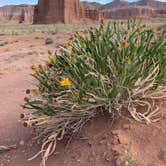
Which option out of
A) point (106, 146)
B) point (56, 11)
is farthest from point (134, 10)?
point (106, 146)

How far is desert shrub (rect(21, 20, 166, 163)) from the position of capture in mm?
3428

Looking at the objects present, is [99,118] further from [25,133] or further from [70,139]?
[25,133]

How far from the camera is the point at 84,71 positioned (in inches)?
138

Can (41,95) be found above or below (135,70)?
below

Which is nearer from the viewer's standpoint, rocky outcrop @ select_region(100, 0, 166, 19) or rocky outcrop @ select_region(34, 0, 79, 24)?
rocky outcrop @ select_region(34, 0, 79, 24)

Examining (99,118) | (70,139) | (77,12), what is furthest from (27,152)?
(77,12)

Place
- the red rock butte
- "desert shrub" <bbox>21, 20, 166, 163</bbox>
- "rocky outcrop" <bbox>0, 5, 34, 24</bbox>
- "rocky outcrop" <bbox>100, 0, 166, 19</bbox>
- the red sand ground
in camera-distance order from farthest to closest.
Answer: "rocky outcrop" <bbox>0, 5, 34, 24</bbox> → "rocky outcrop" <bbox>100, 0, 166, 19</bbox> → the red rock butte → "desert shrub" <bbox>21, 20, 166, 163</bbox> → the red sand ground

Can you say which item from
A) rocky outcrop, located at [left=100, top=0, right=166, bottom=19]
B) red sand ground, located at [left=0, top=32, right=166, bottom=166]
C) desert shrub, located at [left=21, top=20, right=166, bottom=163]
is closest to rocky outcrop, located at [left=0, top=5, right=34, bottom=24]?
rocky outcrop, located at [left=100, top=0, right=166, bottom=19]

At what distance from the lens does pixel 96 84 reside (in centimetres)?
339

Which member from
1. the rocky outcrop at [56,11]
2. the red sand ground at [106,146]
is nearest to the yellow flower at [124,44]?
the red sand ground at [106,146]

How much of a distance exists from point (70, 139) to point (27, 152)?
51 cm

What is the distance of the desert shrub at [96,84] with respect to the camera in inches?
135

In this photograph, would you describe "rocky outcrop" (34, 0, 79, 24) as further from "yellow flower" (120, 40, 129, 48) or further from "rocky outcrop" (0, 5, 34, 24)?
"rocky outcrop" (0, 5, 34, 24)

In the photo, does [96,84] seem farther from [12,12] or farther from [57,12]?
[12,12]
